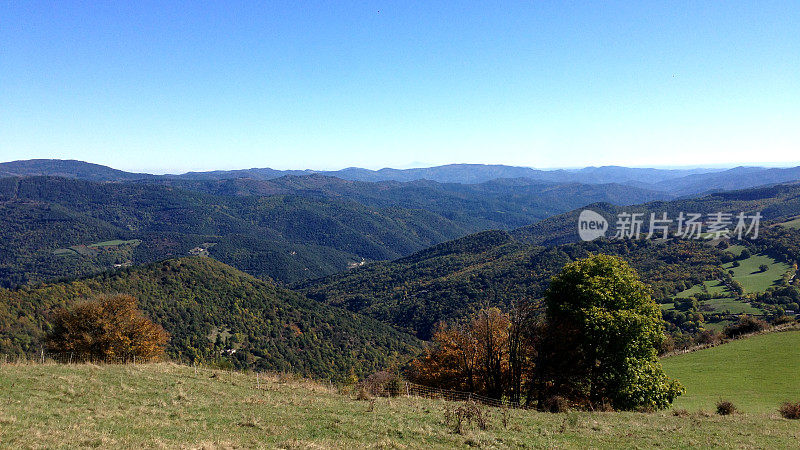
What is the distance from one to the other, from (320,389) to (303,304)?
103 m

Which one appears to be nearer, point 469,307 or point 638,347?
point 638,347

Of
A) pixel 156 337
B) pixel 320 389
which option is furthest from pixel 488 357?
pixel 156 337

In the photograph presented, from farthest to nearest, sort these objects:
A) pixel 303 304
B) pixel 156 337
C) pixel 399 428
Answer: pixel 303 304 → pixel 156 337 → pixel 399 428

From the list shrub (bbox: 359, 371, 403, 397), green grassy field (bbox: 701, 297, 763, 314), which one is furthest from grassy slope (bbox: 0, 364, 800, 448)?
green grassy field (bbox: 701, 297, 763, 314)

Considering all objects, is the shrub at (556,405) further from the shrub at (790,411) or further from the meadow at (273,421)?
the shrub at (790,411)

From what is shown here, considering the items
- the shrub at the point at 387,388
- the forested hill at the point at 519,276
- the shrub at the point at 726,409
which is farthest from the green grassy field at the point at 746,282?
the shrub at the point at 387,388

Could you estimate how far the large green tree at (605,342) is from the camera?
68.3 feet

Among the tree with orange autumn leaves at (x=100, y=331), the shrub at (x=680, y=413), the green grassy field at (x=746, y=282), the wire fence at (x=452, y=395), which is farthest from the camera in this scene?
the green grassy field at (x=746, y=282)

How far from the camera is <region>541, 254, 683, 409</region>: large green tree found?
20.8 metres

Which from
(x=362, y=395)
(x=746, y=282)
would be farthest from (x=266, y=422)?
(x=746, y=282)

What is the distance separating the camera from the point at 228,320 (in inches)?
3602

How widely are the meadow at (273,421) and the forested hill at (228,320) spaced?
55.7 metres

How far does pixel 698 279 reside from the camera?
97562mm

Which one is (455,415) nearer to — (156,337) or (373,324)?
Answer: (156,337)
